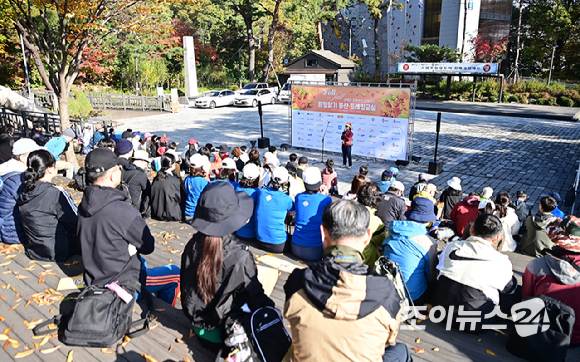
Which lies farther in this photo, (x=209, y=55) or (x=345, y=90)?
(x=209, y=55)

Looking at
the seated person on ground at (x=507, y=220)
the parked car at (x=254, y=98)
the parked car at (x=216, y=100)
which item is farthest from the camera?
the parked car at (x=254, y=98)

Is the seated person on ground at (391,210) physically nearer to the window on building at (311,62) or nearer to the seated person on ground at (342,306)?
the seated person on ground at (342,306)

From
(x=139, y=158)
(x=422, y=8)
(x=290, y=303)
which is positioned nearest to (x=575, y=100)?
(x=422, y=8)

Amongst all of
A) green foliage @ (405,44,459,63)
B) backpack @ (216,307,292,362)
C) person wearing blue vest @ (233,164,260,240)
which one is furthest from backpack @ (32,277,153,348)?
green foliage @ (405,44,459,63)

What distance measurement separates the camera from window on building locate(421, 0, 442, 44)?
41.2 metres

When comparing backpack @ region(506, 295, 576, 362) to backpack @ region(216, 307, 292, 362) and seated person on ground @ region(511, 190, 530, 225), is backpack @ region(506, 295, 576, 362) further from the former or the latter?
seated person on ground @ region(511, 190, 530, 225)

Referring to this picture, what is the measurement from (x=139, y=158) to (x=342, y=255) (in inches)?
237

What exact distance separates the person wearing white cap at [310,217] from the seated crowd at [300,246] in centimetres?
2

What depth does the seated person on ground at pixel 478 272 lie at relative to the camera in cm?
354

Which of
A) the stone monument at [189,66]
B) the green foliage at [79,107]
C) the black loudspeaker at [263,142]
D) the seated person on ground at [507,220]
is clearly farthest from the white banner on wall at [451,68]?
the seated person on ground at [507,220]

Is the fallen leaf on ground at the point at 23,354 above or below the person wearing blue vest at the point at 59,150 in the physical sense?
below

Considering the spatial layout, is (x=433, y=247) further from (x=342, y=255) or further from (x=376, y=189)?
(x=342, y=255)

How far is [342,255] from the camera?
7.20 feet

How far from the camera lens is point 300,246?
5305 millimetres
